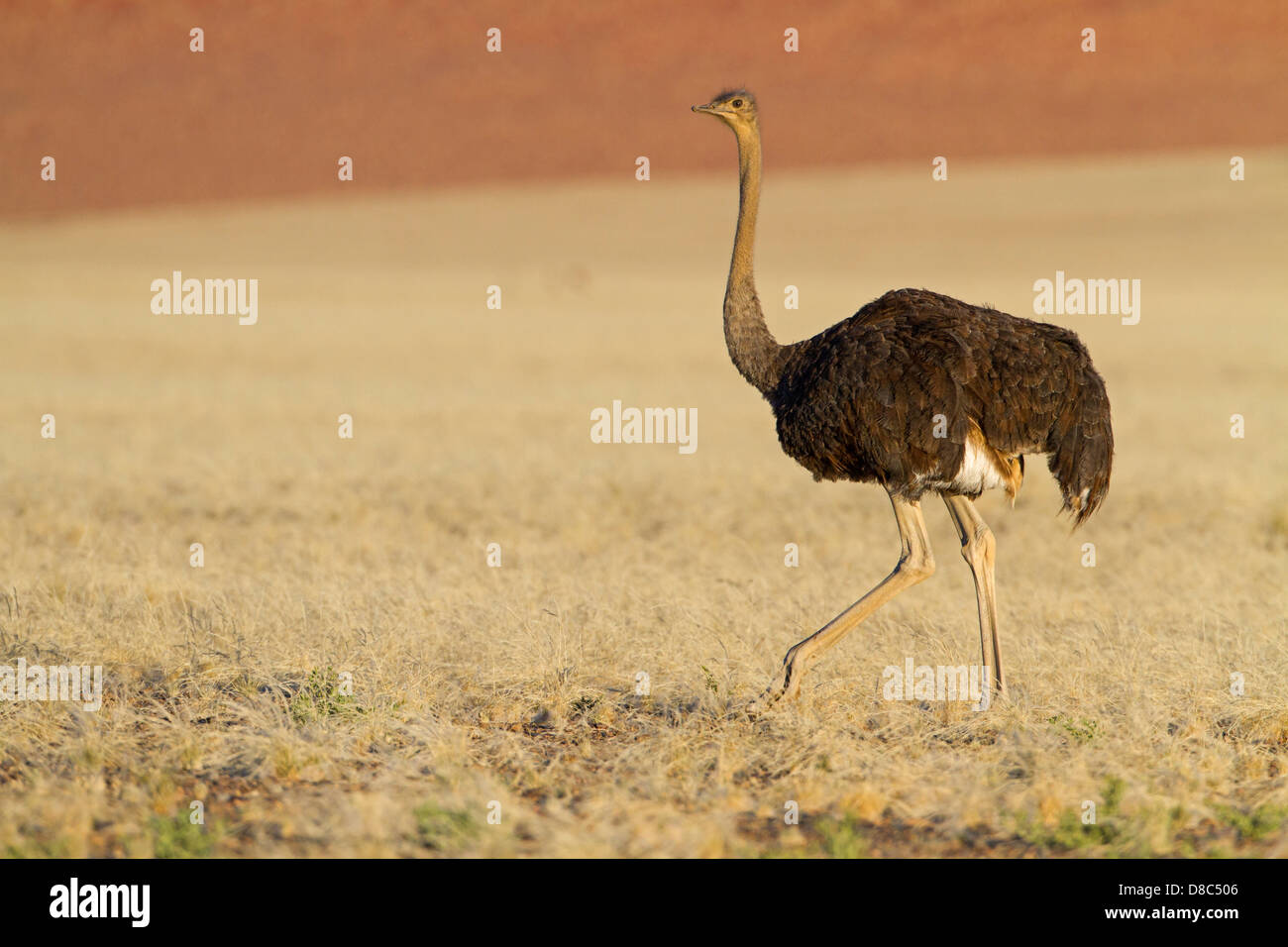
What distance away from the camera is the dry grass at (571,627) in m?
5.10

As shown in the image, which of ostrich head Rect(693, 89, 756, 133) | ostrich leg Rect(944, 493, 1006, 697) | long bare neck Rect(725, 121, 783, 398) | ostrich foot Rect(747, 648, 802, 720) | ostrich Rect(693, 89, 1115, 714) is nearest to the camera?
ostrich foot Rect(747, 648, 802, 720)

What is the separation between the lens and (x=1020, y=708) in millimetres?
6086

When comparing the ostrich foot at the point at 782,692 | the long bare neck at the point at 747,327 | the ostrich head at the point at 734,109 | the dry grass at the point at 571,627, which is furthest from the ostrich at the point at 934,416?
the ostrich head at the point at 734,109

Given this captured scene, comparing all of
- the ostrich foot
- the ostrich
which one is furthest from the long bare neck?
the ostrich foot

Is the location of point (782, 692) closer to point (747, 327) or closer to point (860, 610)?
point (860, 610)

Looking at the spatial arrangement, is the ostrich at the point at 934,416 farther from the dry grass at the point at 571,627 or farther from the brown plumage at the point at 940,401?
the dry grass at the point at 571,627

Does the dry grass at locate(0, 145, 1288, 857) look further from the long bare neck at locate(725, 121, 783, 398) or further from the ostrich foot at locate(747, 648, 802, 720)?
the long bare neck at locate(725, 121, 783, 398)

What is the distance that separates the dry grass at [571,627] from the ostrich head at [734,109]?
246cm

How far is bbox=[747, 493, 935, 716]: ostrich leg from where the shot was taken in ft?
20.1

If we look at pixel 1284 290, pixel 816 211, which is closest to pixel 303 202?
pixel 816 211

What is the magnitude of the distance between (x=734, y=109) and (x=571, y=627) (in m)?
2.70

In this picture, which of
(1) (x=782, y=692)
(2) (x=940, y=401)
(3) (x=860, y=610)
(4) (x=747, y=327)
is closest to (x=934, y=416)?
(2) (x=940, y=401)

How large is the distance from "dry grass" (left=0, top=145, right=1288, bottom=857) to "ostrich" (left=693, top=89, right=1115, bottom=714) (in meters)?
0.52
